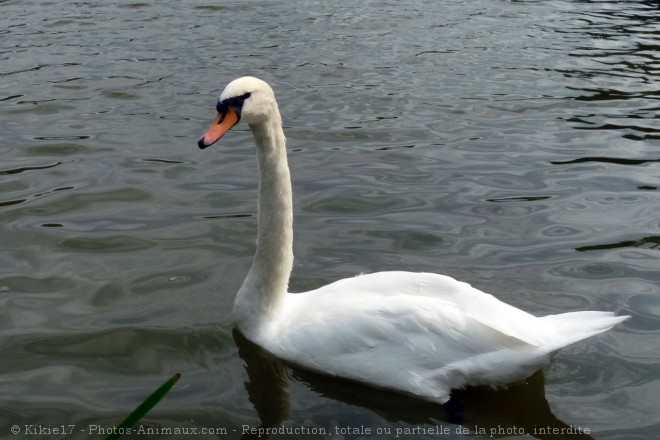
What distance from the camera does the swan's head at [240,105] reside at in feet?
15.3

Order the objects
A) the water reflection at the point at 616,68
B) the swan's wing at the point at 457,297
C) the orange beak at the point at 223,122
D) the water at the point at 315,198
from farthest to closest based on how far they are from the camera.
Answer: the water reflection at the point at 616,68
the water at the point at 315,198
the orange beak at the point at 223,122
the swan's wing at the point at 457,297

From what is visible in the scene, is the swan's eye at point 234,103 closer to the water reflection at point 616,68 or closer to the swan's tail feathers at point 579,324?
the swan's tail feathers at point 579,324

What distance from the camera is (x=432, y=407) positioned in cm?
460

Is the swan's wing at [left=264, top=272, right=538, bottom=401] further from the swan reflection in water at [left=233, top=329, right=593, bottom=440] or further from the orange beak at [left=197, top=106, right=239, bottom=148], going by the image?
the orange beak at [left=197, top=106, right=239, bottom=148]

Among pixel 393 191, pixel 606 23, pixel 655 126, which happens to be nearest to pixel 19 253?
pixel 393 191

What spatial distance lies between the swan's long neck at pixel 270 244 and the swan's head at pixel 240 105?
0.20m

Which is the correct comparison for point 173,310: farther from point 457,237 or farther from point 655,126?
point 655,126

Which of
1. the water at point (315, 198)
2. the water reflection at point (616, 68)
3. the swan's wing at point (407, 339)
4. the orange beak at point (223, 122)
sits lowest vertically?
the water reflection at point (616, 68)

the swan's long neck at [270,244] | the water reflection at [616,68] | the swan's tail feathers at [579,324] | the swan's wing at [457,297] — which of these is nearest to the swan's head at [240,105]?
the swan's long neck at [270,244]

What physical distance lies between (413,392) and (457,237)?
2388 mm

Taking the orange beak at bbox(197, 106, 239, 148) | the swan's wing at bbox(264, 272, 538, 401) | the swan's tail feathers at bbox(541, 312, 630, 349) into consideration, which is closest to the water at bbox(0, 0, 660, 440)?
the swan's wing at bbox(264, 272, 538, 401)

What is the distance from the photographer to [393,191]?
25.1ft

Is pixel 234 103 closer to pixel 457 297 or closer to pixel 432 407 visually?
pixel 457 297

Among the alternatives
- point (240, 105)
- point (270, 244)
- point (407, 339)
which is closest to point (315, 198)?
point (270, 244)
